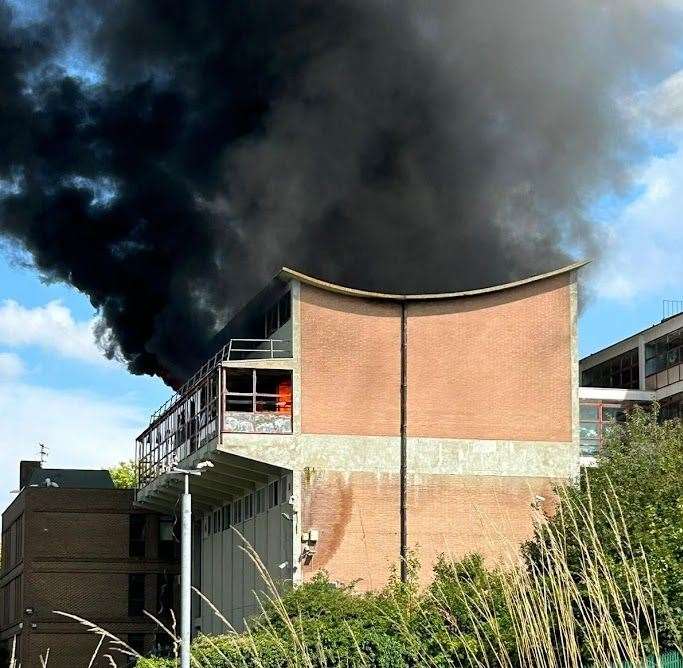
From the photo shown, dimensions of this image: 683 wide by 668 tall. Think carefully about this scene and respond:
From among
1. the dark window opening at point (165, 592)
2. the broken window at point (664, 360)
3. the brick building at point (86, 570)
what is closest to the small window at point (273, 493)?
the broken window at point (664, 360)

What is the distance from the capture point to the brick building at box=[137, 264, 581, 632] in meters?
47.1

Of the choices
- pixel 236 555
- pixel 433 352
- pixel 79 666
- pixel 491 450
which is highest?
pixel 433 352

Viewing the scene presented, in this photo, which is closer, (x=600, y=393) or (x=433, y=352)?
(x=433, y=352)

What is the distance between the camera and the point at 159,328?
221 ft

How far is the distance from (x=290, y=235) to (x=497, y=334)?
18671 millimetres

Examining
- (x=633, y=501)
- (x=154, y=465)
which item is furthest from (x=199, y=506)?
(x=633, y=501)

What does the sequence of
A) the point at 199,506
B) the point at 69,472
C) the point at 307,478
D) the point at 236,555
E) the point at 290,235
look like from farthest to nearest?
the point at 69,472
the point at 290,235
the point at 199,506
the point at 236,555
the point at 307,478

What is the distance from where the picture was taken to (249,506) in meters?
53.2

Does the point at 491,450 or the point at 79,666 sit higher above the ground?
the point at 491,450

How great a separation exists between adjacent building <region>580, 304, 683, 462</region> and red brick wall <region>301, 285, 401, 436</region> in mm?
8818

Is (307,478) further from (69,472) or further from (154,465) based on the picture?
(69,472)

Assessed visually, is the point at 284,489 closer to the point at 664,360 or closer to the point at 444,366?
the point at 444,366

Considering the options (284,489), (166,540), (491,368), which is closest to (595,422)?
(491,368)

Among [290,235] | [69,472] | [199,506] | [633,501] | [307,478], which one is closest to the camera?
[633,501]
